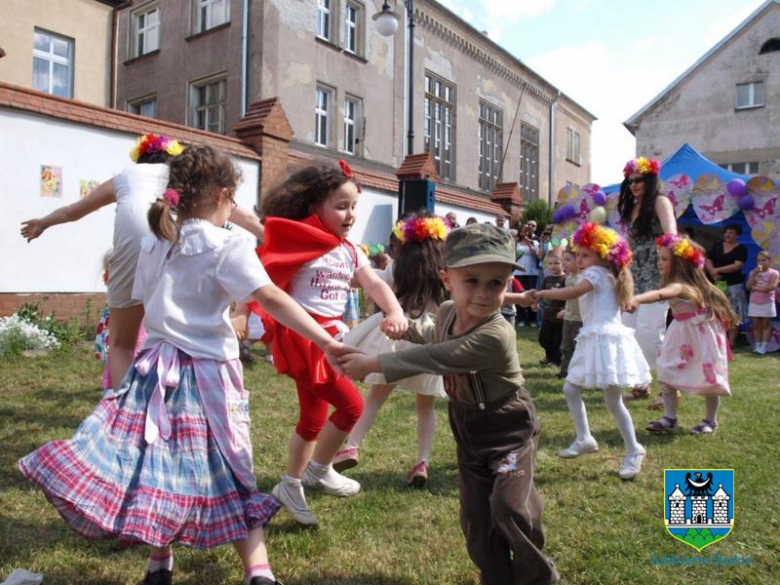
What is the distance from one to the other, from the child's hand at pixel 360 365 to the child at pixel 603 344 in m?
1.85

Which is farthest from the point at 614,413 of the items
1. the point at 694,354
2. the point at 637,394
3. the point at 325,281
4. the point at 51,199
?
the point at 51,199

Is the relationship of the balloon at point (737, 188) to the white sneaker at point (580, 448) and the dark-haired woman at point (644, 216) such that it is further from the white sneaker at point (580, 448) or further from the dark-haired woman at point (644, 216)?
the white sneaker at point (580, 448)

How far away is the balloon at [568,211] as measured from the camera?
12422 mm

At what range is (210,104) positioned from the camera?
Result: 707 inches

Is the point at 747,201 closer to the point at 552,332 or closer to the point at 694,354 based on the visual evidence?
the point at 552,332

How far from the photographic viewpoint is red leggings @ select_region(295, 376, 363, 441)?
3088mm

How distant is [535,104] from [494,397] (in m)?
31.0

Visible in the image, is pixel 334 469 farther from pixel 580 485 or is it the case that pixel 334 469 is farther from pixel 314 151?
pixel 314 151

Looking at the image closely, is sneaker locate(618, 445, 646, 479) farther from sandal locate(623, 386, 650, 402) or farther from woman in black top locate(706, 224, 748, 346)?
woman in black top locate(706, 224, 748, 346)

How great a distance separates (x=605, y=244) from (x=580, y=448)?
1407mm

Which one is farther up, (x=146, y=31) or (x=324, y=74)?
(x=146, y=31)

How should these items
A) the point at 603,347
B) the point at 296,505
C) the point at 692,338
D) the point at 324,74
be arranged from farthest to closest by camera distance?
the point at 324,74
the point at 692,338
the point at 603,347
the point at 296,505

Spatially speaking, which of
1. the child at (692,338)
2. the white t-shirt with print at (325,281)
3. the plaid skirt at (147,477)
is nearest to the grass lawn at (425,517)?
the child at (692,338)

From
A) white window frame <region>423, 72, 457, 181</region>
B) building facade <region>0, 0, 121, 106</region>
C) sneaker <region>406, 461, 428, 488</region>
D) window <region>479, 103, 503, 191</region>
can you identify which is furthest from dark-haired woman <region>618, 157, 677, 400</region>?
window <region>479, 103, 503, 191</region>
